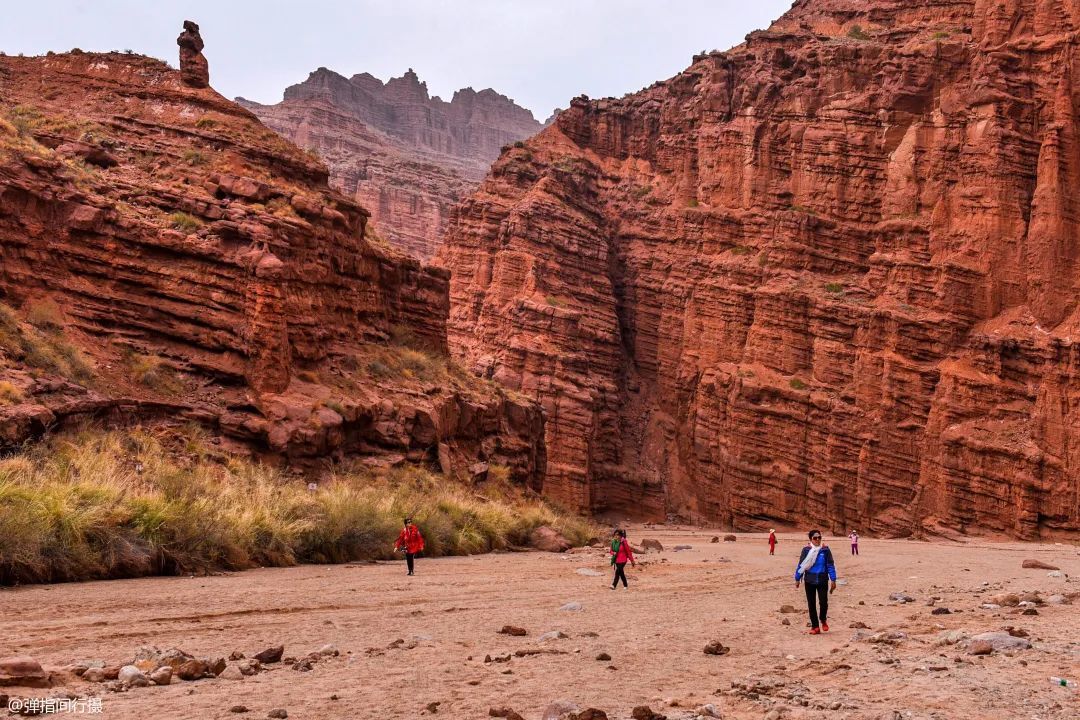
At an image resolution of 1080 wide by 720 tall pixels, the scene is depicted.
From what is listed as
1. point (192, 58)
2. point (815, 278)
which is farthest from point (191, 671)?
point (815, 278)

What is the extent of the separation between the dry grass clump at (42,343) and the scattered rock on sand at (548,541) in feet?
38.9

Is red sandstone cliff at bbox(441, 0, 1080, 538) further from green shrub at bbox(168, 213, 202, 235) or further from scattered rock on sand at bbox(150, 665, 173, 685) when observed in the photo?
scattered rock on sand at bbox(150, 665, 173, 685)

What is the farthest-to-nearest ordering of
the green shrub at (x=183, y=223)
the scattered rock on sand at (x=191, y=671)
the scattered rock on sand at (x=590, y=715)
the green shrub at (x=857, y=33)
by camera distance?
1. the green shrub at (x=857, y=33)
2. the green shrub at (x=183, y=223)
3. the scattered rock on sand at (x=191, y=671)
4. the scattered rock on sand at (x=590, y=715)

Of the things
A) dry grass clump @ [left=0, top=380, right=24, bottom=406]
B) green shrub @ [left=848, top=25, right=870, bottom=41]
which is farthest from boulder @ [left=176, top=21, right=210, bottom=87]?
green shrub @ [left=848, top=25, right=870, bottom=41]

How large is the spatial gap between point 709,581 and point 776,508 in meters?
35.2

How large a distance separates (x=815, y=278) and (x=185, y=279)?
1592 inches

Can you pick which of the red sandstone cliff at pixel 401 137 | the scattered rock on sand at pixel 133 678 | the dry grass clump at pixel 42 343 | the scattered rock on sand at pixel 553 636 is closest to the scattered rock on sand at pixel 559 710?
the scattered rock on sand at pixel 133 678

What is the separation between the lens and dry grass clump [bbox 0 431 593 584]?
11.5m

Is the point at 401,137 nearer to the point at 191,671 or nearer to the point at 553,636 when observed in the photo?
the point at 553,636

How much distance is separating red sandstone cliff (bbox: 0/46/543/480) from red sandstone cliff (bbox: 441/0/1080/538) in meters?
26.3

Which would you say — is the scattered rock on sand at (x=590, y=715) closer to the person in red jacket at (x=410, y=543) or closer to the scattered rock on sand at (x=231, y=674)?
the scattered rock on sand at (x=231, y=674)

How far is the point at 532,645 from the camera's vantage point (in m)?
8.58

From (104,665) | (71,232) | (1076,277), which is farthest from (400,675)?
(1076,277)

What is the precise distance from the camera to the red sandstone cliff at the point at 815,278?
44281 mm
